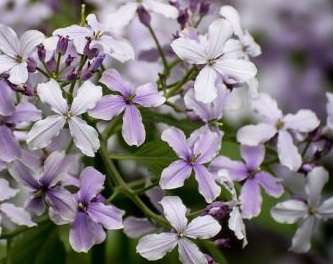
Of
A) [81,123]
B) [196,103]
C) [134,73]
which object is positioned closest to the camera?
[81,123]

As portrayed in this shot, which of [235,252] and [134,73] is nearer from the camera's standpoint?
[134,73]

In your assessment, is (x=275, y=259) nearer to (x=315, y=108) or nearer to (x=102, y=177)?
(x=315, y=108)

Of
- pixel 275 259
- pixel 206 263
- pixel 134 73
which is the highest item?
pixel 206 263

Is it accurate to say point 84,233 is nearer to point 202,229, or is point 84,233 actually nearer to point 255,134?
point 202,229

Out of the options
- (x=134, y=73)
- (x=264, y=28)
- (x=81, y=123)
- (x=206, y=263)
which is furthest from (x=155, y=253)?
(x=264, y=28)

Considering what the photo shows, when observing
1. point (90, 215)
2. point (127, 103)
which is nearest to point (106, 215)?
point (90, 215)

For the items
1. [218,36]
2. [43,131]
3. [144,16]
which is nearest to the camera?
[43,131]

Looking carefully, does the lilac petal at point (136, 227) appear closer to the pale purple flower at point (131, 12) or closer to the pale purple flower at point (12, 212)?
the pale purple flower at point (12, 212)
